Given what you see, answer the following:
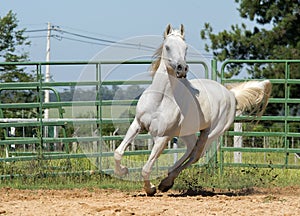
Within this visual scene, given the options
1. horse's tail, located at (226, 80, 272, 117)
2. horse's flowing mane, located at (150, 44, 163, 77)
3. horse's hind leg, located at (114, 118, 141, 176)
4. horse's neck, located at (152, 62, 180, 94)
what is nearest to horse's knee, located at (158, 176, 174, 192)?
horse's hind leg, located at (114, 118, 141, 176)

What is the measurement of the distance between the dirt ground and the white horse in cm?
47

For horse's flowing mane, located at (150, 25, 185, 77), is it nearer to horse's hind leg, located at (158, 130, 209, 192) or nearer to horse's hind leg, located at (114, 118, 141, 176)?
horse's hind leg, located at (114, 118, 141, 176)

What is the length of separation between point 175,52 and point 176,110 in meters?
0.80

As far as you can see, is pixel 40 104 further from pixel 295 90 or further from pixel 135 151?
pixel 295 90

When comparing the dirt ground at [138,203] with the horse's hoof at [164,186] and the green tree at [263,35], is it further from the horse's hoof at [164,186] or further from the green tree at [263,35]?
the green tree at [263,35]

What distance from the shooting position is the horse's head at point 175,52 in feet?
25.8

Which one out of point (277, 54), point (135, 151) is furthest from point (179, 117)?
point (277, 54)

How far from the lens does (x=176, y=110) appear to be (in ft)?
27.8

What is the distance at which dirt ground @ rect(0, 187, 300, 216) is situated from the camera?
6.85m

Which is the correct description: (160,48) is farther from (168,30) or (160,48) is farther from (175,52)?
(175,52)

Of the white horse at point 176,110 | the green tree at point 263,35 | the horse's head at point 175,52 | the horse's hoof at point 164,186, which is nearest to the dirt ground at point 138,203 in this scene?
the horse's hoof at point 164,186

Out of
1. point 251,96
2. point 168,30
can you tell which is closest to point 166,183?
point 168,30

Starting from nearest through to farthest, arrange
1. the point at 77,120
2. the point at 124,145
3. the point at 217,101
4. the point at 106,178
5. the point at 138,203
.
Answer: the point at 138,203 → the point at 124,145 → the point at 217,101 → the point at 106,178 → the point at 77,120

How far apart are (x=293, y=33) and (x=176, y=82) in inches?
748
